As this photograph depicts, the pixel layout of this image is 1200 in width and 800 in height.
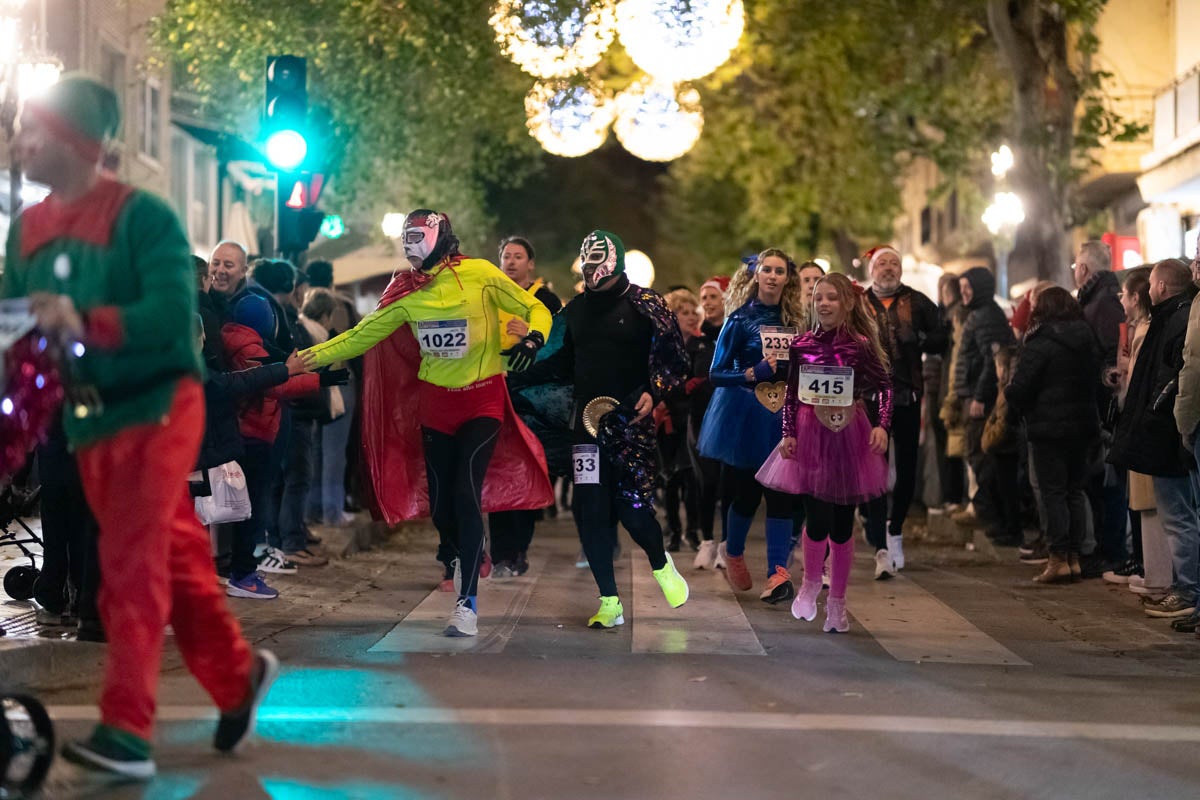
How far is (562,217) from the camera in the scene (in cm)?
5200

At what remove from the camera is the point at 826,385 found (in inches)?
384

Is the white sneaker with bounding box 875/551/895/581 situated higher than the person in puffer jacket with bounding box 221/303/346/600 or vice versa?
the person in puffer jacket with bounding box 221/303/346/600

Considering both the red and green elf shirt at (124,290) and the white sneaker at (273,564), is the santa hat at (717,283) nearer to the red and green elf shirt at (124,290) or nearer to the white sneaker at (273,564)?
the white sneaker at (273,564)

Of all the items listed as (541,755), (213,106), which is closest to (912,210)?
(213,106)

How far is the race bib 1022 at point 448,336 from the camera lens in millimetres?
9297

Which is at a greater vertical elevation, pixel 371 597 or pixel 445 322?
pixel 445 322

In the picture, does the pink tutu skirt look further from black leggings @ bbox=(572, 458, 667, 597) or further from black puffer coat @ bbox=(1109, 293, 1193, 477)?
black puffer coat @ bbox=(1109, 293, 1193, 477)

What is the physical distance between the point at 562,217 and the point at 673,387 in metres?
42.6

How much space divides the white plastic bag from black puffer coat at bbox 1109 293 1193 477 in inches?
203

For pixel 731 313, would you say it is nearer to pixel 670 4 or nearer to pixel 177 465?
pixel 670 4

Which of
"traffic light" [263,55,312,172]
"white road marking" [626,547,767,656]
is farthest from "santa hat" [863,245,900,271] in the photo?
"traffic light" [263,55,312,172]

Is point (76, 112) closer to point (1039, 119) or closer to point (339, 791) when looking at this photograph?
point (339, 791)

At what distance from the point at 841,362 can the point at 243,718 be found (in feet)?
15.7

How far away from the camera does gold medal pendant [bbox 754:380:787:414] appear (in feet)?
37.0
